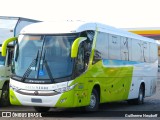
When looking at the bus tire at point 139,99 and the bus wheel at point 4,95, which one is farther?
the bus tire at point 139,99

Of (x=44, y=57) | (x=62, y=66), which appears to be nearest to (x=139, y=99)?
(x=62, y=66)

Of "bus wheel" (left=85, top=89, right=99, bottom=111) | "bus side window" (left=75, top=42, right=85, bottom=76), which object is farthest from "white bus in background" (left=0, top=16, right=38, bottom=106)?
"bus side window" (left=75, top=42, right=85, bottom=76)

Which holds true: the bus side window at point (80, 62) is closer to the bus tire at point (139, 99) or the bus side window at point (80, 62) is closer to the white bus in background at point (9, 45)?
the white bus in background at point (9, 45)

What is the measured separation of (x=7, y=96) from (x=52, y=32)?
12.0 feet

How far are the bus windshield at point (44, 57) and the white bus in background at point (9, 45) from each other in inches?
85.4

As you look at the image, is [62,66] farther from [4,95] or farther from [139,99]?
[139,99]

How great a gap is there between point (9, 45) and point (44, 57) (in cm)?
341

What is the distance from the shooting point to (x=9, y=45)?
52.7 feet

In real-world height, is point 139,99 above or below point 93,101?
below

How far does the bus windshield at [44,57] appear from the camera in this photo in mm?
12844

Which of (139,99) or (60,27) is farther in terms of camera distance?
(139,99)

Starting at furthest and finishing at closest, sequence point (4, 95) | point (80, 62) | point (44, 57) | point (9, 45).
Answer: point (9, 45) < point (4, 95) < point (80, 62) < point (44, 57)

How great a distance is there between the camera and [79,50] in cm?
1314

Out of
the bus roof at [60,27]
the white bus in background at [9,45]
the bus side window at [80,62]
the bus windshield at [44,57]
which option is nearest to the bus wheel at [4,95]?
the white bus in background at [9,45]
